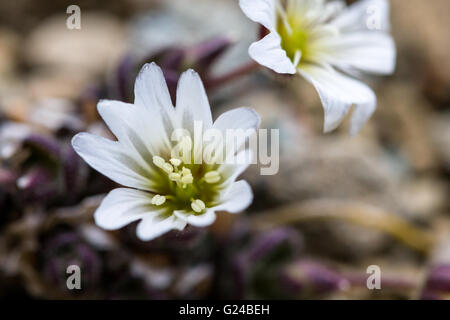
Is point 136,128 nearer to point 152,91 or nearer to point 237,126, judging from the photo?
point 152,91

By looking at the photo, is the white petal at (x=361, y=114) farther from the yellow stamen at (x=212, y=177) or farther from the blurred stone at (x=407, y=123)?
the blurred stone at (x=407, y=123)

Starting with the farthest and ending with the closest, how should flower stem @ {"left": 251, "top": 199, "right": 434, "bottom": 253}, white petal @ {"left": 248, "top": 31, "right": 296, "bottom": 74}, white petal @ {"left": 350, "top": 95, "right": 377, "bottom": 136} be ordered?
1. flower stem @ {"left": 251, "top": 199, "right": 434, "bottom": 253}
2. white petal @ {"left": 350, "top": 95, "right": 377, "bottom": 136}
3. white petal @ {"left": 248, "top": 31, "right": 296, "bottom": 74}

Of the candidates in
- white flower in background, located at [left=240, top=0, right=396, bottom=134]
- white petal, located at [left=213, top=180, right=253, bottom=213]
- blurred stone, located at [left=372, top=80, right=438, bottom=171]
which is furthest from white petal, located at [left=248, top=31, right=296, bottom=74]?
blurred stone, located at [left=372, top=80, right=438, bottom=171]

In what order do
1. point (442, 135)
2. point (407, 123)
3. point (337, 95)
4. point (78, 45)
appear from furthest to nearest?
point (78, 45), point (407, 123), point (442, 135), point (337, 95)

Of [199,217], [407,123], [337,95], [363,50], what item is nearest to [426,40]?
[407,123]

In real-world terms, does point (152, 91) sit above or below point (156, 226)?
above

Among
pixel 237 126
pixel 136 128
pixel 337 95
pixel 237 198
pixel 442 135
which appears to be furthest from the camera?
pixel 442 135

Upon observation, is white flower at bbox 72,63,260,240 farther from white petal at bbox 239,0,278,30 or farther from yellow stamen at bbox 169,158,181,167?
white petal at bbox 239,0,278,30
